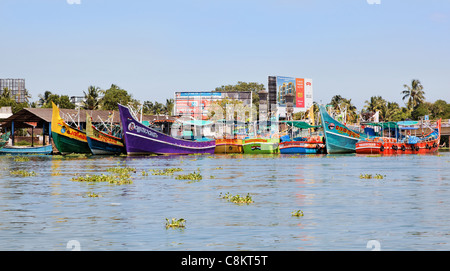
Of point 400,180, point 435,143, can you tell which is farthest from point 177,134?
point 400,180

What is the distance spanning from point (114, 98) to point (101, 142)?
2700 inches

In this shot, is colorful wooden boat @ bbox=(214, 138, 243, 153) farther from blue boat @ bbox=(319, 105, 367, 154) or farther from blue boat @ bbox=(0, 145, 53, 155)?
blue boat @ bbox=(0, 145, 53, 155)

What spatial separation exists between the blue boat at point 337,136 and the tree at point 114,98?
69.4m

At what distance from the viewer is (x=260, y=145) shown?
3735 inches

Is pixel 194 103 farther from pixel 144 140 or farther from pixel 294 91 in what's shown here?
pixel 144 140

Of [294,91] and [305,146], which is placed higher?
[294,91]

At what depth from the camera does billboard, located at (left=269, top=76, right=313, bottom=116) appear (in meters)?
185

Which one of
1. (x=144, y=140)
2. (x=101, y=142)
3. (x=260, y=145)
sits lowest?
(x=260, y=145)

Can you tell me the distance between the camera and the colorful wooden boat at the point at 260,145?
9488cm

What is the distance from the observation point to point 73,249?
13.6 meters

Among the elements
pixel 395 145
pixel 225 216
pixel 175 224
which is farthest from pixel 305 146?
pixel 175 224

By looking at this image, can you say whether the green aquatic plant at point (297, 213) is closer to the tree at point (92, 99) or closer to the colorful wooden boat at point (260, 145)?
the colorful wooden boat at point (260, 145)
